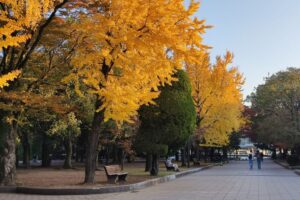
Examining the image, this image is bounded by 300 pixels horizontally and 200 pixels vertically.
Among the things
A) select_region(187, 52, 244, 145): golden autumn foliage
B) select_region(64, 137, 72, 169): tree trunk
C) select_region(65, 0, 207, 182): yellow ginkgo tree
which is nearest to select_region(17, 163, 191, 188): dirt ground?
select_region(65, 0, 207, 182): yellow ginkgo tree

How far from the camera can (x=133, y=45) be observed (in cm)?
1575

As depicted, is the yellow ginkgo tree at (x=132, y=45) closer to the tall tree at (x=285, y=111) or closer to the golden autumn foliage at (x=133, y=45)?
the golden autumn foliage at (x=133, y=45)

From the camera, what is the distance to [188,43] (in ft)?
51.8

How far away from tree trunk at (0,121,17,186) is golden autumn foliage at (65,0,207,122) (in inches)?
Answer: 156

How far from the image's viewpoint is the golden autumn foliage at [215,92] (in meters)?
41.3

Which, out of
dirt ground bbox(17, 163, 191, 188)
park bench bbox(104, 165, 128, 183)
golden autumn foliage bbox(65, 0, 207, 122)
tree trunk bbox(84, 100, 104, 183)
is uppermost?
golden autumn foliage bbox(65, 0, 207, 122)

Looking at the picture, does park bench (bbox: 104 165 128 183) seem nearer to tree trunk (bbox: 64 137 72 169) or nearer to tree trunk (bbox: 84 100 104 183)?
tree trunk (bbox: 84 100 104 183)

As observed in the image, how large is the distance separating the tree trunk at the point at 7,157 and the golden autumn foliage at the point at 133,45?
13.0 feet

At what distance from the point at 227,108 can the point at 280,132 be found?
554cm

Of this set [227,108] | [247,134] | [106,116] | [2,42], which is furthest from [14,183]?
[247,134]

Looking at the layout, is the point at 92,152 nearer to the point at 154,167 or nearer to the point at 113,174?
the point at 113,174

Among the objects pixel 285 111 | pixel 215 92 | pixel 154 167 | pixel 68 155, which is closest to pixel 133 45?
pixel 154 167

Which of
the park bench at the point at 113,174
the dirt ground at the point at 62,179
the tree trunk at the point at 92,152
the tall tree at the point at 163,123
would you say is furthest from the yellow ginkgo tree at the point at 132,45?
the tall tree at the point at 163,123

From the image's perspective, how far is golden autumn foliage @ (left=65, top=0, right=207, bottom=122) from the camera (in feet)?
51.1
